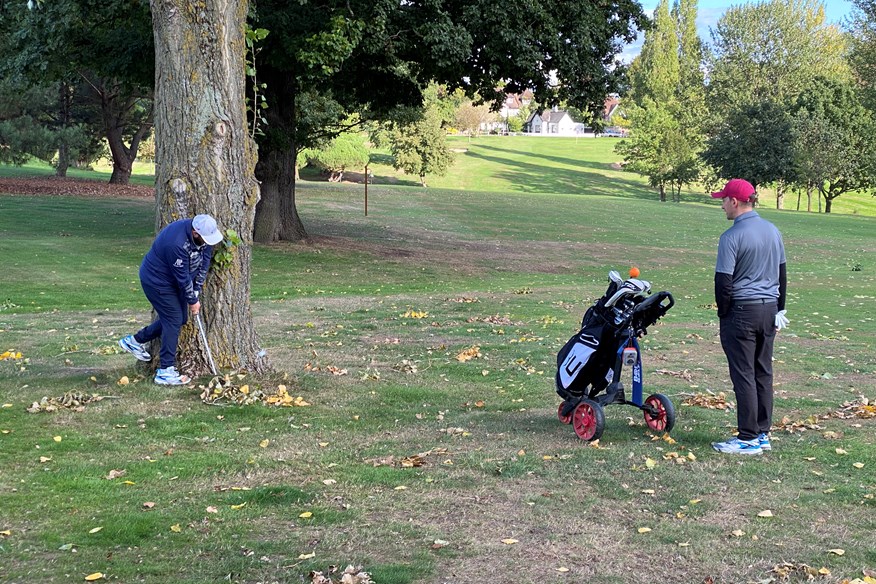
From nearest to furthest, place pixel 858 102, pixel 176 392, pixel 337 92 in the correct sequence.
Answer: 1. pixel 176 392
2. pixel 337 92
3. pixel 858 102

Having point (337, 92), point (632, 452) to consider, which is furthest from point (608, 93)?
point (632, 452)

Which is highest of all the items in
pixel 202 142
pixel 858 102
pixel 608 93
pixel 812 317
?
pixel 858 102

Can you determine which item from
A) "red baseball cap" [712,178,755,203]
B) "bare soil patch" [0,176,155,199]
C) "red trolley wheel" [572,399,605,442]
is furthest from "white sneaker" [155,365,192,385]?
"bare soil patch" [0,176,155,199]

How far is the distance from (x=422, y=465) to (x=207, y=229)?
324 cm

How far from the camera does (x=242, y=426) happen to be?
26.1 ft

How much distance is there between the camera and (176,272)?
8625mm

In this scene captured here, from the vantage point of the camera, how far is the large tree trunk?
8891 mm

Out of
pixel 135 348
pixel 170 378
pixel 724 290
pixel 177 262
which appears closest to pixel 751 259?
pixel 724 290

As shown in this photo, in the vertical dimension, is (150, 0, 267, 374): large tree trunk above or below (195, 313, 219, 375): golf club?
above

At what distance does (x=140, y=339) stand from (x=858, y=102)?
68.3 metres

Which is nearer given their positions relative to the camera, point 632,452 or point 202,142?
point 632,452

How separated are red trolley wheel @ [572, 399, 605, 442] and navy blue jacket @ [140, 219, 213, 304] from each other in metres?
3.88

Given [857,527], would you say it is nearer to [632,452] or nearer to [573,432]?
[632,452]

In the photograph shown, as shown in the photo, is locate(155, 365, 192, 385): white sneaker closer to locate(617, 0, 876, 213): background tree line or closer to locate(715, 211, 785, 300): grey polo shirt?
locate(715, 211, 785, 300): grey polo shirt
